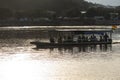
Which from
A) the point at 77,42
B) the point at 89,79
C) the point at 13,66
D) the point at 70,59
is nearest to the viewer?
the point at 89,79

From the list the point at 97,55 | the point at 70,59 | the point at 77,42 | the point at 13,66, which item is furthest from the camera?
the point at 77,42

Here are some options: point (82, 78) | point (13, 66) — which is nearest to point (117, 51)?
point (13, 66)

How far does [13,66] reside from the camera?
173 feet

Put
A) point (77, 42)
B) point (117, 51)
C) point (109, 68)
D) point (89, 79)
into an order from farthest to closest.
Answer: point (77, 42)
point (117, 51)
point (109, 68)
point (89, 79)

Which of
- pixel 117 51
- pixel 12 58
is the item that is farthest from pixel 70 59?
pixel 117 51

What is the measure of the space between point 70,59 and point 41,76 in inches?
650

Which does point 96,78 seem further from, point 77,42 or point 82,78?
point 77,42

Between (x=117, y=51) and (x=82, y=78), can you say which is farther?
(x=117, y=51)

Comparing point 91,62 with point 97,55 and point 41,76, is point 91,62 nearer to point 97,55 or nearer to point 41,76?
point 97,55

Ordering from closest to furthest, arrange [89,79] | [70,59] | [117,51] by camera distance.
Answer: [89,79]
[70,59]
[117,51]

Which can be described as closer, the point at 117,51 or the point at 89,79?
the point at 89,79

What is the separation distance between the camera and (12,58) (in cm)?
6325

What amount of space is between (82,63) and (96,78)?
13133 millimetres

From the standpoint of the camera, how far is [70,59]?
59.5 meters
